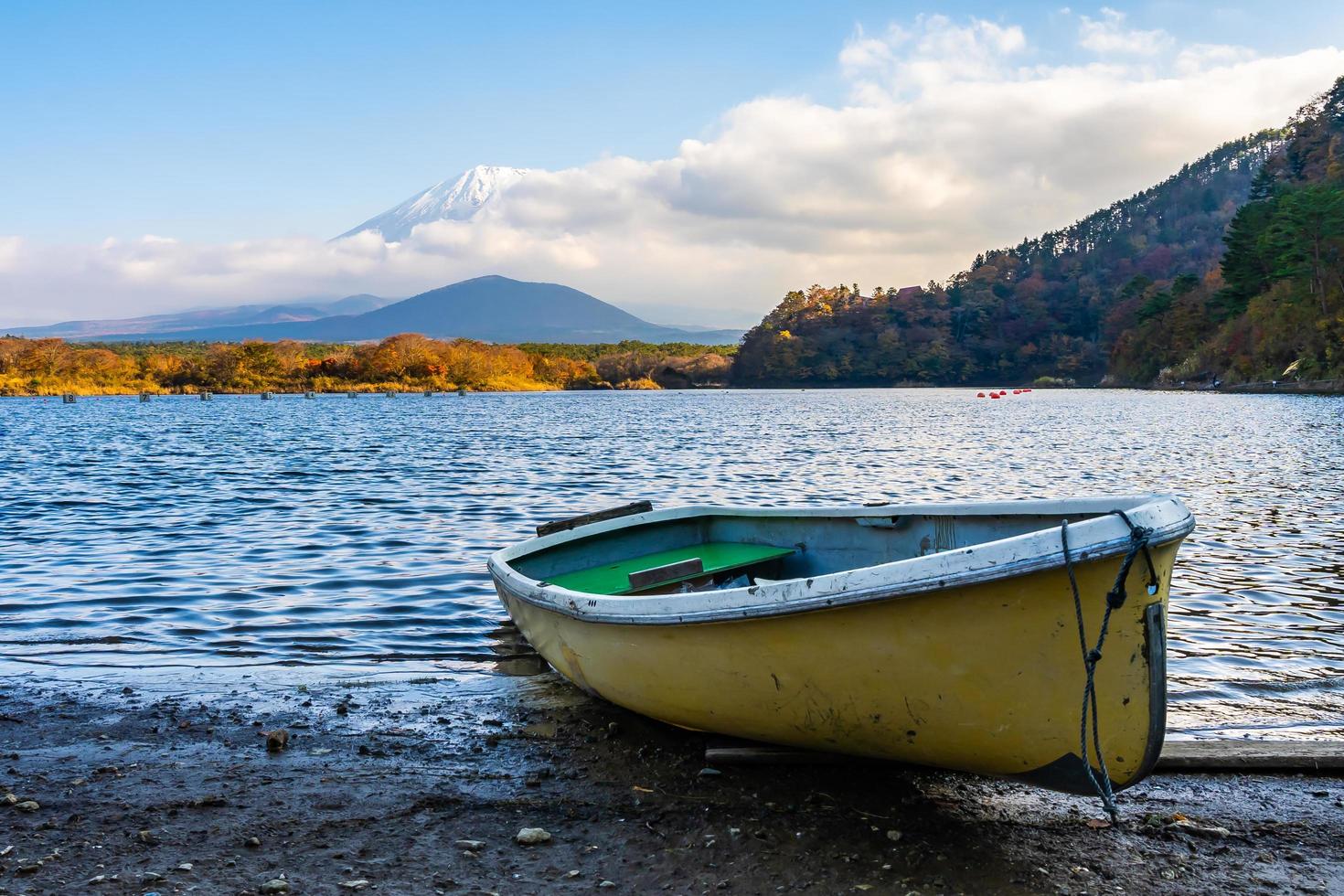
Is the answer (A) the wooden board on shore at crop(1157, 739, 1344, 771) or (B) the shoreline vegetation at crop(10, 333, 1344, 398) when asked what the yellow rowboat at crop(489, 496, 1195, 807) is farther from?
(B) the shoreline vegetation at crop(10, 333, 1344, 398)

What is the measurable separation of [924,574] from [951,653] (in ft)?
1.56

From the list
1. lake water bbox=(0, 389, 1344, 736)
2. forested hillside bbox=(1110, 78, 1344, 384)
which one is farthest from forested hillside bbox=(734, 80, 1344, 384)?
lake water bbox=(0, 389, 1344, 736)

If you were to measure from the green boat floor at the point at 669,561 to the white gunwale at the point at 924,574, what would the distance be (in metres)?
1.59

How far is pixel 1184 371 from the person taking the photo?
102062mm

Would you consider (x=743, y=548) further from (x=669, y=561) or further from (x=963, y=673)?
(x=963, y=673)

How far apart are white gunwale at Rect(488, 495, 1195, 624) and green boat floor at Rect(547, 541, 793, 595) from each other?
5.21 ft

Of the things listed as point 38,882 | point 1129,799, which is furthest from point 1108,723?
point 38,882

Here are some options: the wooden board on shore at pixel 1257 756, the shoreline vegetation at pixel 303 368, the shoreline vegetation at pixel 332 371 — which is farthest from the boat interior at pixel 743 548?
the shoreline vegetation at pixel 303 368

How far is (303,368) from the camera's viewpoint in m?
164

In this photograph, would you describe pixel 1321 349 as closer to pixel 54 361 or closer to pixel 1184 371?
pixel 1184 371

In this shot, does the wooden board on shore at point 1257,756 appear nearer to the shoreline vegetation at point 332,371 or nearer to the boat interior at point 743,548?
the boat interior at point 743,548

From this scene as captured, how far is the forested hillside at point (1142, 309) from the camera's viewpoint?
252 feet

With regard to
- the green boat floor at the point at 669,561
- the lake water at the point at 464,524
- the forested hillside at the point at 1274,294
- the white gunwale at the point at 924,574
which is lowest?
the lake water at the point at 464,524

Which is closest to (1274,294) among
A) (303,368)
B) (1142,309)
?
(1142,309)
